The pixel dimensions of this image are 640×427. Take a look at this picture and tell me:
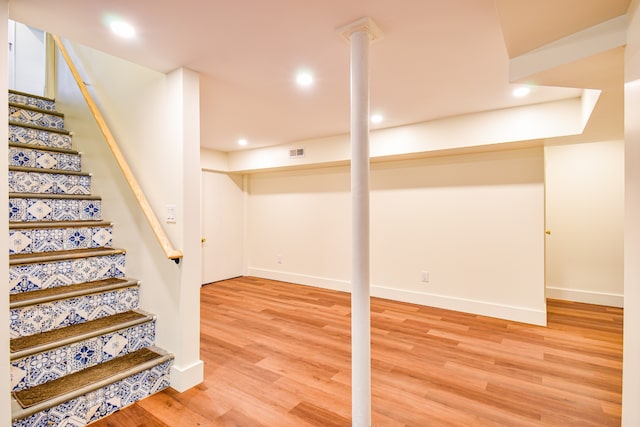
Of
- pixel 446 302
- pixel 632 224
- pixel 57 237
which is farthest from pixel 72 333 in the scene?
pixel 446 302

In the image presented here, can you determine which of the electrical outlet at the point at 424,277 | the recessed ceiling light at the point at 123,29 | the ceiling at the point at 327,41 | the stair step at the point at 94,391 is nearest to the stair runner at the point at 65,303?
the stair step at the point at 94,391

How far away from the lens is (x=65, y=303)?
2.09m

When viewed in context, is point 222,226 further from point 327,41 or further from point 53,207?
point 327,41

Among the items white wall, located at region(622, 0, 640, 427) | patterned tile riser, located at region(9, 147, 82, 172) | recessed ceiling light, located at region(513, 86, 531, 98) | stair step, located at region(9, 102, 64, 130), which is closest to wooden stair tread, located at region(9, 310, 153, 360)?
patterned tile riser, located at region(9, 147, 82, 172)

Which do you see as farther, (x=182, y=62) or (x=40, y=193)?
(x=40, y=193)

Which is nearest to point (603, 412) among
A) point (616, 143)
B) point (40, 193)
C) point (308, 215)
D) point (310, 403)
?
point (310, 403)

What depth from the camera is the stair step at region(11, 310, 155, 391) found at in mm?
1763

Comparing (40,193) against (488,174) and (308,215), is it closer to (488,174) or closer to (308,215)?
(308,215)

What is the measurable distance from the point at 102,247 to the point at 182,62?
5.52 ft

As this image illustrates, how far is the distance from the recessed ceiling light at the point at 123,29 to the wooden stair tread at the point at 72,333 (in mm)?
1842

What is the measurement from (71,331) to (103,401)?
50cm

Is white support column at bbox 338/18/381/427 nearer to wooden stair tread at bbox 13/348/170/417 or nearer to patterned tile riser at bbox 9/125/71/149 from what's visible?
wooden stair tread at bbox 13/348/170/417

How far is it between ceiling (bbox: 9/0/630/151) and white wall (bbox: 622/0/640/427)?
0.70 ft

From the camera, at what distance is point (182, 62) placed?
2191 mm
